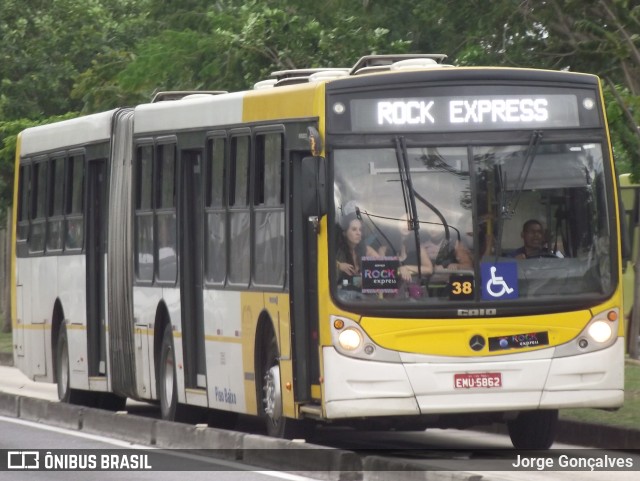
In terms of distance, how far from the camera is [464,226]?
13.1m

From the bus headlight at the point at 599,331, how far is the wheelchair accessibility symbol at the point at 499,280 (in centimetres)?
64

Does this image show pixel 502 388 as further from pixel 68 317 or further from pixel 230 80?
pixel 230 80

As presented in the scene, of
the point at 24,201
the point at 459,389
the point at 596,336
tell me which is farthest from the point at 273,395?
the point at 24,201

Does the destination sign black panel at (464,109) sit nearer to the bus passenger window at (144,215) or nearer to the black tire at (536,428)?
the black tire at (536,428)

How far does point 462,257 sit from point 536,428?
5.93 ft

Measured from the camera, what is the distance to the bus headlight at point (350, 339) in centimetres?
1296

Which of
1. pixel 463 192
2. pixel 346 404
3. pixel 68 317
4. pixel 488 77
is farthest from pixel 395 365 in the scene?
pixel 68 317

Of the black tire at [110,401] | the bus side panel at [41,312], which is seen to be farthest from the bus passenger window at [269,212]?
the black tire at [110,401]

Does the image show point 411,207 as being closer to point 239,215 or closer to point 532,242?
point 532,242

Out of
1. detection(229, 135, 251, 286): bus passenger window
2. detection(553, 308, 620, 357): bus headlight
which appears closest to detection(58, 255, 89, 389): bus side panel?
detection(229, 135, 251, 286): bus passenger window

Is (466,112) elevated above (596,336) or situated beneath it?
elevated above

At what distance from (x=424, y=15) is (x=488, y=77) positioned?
14.3 metres

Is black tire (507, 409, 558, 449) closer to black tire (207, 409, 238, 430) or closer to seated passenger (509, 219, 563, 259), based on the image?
seated passenger (509, 219, 563, 259)

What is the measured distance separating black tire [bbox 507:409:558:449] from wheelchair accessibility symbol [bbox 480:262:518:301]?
125 cm
